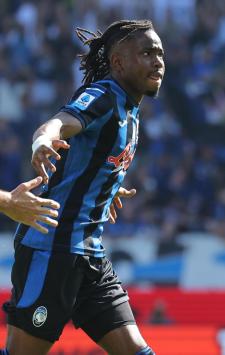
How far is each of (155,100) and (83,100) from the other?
906 centimetres

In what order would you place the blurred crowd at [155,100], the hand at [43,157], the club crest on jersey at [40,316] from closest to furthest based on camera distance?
the hand at [43,157]
the club crest on jersey at [40,316]
the blurred crowd at [155,100]

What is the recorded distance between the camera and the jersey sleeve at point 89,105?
13.7 feet

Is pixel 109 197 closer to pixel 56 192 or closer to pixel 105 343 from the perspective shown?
pixel 56 192

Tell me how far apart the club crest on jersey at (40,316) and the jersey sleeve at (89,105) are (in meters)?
0.94

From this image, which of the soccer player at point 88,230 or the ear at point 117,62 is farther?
the ear at point 117,62

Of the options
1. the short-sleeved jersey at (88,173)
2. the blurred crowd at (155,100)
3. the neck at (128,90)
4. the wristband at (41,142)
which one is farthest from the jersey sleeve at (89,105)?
the blurred crowd at (155,100)

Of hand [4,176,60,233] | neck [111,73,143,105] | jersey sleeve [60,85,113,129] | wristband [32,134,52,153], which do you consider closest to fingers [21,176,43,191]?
hand [4,176,60,233]

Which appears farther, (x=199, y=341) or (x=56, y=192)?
(x=199, y=341)

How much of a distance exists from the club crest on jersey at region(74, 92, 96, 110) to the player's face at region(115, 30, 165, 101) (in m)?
0.31

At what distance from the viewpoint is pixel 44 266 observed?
4398 millimetres

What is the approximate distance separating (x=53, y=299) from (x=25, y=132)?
878cm

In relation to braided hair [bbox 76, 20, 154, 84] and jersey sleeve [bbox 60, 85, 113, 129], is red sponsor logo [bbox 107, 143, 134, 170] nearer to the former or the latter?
jersey sleeve [bbox 60, 85, 113, 129]

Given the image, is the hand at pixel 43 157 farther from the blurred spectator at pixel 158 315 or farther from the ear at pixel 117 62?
the blurred spectator at pixel 158 315

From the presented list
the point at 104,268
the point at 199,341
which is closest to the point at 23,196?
the point at 104,268
